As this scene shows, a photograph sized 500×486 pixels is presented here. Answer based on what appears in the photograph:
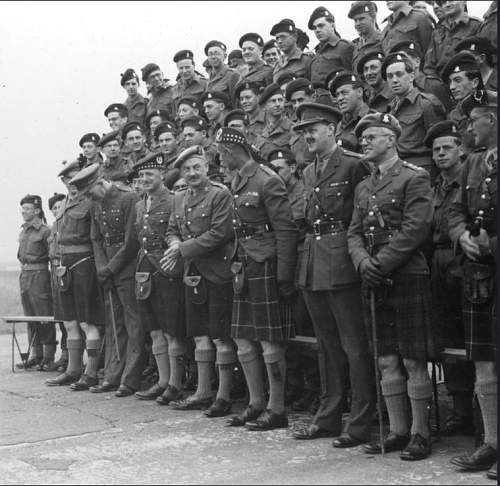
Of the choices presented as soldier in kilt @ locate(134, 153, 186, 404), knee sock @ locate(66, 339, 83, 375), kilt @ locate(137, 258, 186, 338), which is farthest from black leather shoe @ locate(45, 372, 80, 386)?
kilt @ locate(137, 258, 186, 338)

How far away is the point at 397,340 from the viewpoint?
521cm

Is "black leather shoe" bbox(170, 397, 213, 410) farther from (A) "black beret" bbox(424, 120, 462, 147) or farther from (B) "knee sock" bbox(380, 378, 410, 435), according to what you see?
(A) "black beret" bbox(424, 120, 462, 147)

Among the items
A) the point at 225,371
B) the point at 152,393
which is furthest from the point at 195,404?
the point at 152,393

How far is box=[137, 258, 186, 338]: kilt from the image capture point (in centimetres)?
738

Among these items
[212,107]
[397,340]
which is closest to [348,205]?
[397,340]

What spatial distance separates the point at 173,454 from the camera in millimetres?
5477

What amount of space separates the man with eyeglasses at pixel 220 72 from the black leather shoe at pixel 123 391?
396 centimetres

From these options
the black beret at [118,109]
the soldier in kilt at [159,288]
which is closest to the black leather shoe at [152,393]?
the soldier in kilt at [159,288]

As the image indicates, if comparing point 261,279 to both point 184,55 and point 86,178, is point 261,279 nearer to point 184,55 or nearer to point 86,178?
point 86,178

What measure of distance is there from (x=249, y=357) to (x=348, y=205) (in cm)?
154

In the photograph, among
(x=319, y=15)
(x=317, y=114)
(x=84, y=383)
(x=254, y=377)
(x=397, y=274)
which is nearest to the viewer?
(x=397, y=274)

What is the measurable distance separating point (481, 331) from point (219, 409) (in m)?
2.62

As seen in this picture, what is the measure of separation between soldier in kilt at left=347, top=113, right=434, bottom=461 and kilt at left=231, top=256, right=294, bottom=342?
0.96 meters

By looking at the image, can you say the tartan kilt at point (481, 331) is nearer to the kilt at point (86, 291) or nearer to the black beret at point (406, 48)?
the black beret at point (406, 48)
